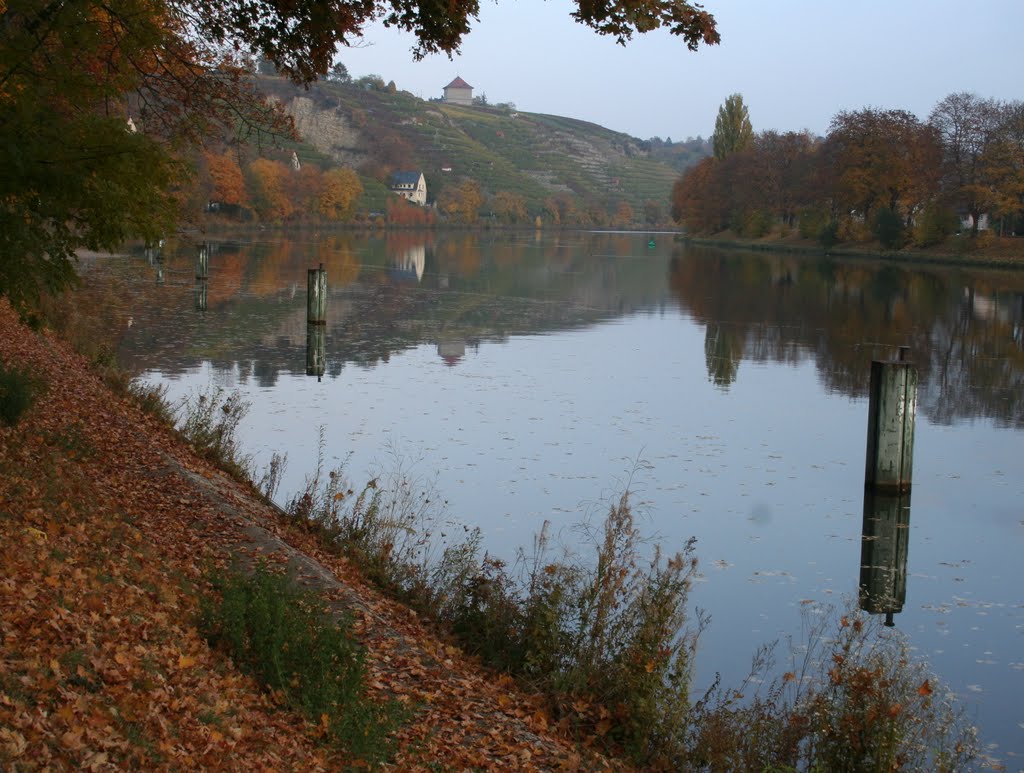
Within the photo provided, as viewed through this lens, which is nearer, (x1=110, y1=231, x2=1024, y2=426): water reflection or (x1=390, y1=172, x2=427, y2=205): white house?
(x1=110, y1=231, x2=1024, y2=426): water reflection

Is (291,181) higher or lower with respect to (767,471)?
higher

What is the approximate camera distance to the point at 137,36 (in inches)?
401

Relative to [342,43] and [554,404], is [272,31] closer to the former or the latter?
[342,43]

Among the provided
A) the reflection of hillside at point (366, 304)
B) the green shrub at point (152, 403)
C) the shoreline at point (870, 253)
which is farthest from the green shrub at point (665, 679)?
the shoreline at point (870, 253)

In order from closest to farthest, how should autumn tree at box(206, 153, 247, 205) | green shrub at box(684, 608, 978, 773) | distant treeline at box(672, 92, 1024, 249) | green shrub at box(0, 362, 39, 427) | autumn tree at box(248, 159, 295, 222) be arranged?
green shrub at box(684, 608, 978, 773)
green shrub at box(0, 362, 39, 427)
distant treeline at box(672, 92, 1024, 249)
autumn tree at box(206, 153, 247, 205)
autumn tree at box(248, 159, 295, 222)

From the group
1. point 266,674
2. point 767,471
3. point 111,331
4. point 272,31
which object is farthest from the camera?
point 111,331

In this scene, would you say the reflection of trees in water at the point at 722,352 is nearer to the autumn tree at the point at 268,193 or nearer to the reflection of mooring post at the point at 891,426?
the reflection of mooring post at the point at 891,426

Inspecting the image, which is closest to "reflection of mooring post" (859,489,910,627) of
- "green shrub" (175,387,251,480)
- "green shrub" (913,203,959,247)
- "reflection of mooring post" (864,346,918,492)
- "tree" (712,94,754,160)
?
"reflection of mooring post" (864,346,918,492)

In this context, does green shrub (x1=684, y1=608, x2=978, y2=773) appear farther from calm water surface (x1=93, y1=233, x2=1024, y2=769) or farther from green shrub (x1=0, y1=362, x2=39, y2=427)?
green shrub (x1=0, y1=362, x2=39, y2=427)

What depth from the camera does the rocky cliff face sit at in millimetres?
174500

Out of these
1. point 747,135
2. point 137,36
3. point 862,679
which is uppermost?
point 747,135

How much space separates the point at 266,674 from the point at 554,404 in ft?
42.9

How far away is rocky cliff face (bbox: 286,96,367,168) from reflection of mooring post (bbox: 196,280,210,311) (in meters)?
135

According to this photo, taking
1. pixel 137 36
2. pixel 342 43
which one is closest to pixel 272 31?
pixel 342 43
